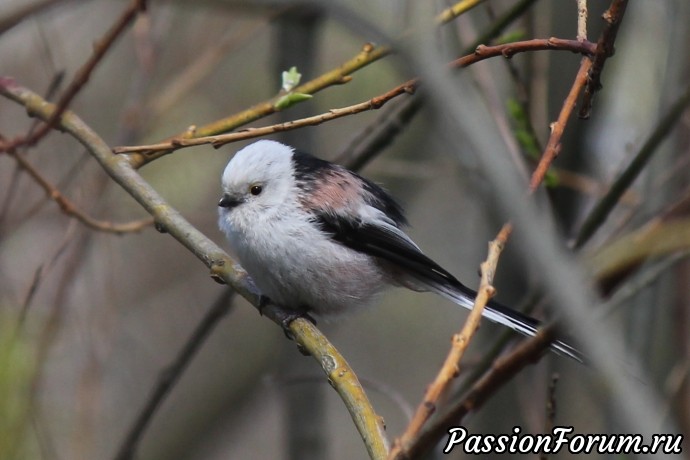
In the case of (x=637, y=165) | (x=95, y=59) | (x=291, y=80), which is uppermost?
(x=637, y=165)

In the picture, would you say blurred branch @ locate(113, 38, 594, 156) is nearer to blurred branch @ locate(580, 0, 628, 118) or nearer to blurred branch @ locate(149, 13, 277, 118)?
blurred branch @ locate(580, 0, 628, 118)

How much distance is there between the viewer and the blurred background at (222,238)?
329 centimetres

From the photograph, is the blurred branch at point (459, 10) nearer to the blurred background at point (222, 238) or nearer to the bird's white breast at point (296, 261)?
the blurred background at point (222, 238)

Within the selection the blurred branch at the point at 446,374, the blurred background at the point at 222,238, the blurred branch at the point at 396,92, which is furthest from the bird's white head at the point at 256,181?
the blurred branch at the point at 446,374

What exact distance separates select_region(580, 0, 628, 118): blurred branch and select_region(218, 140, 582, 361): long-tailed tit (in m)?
1.21

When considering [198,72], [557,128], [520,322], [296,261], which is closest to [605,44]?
[557,128]

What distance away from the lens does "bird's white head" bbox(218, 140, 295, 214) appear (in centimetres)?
343

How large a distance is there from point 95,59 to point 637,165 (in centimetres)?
168

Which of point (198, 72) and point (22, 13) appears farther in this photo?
point (198, 72)

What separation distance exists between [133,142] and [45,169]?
4.61 ft

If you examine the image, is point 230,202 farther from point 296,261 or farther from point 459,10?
point 459,10

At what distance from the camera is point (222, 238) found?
5.66 m

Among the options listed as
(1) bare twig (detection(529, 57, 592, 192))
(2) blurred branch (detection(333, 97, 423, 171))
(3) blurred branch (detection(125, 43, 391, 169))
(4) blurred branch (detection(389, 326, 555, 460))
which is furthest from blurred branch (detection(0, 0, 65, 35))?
(2) blurred branch (detection(333, 97, 423, 171))

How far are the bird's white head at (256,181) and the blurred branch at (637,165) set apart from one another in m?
1.21
